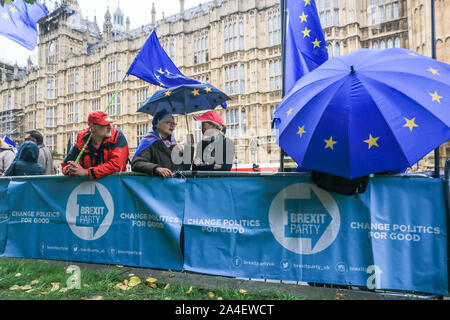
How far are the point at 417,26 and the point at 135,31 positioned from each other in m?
31.5

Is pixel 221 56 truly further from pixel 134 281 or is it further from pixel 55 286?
pixel 55 286

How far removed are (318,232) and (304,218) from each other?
0.55ft

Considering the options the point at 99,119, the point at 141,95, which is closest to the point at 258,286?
the point at 99,119

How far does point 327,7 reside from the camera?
2228 centimetres

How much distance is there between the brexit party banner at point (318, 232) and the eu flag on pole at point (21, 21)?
3611 millimetres

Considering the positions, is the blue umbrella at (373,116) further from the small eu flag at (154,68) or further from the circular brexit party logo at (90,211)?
the small eu flag at (154,68)

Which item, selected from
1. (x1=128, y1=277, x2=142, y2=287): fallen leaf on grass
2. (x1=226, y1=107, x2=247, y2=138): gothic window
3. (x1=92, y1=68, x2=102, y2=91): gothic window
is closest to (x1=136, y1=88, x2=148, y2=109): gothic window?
(x1=92, y1=68, x2=102, y2=91): gothic window

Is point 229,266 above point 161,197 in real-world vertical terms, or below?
below

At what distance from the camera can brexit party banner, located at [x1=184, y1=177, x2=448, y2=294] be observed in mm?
2494

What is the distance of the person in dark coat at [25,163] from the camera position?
4.51m

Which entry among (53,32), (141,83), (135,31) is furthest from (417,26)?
(53,32)

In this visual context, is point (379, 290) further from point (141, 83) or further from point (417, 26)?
point (141, 83)

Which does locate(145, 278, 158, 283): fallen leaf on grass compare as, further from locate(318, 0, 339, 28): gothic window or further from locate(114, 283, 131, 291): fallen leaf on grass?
locate(318, 0, 339, 28): gothic window

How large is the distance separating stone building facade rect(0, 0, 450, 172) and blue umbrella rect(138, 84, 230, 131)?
1195cm
